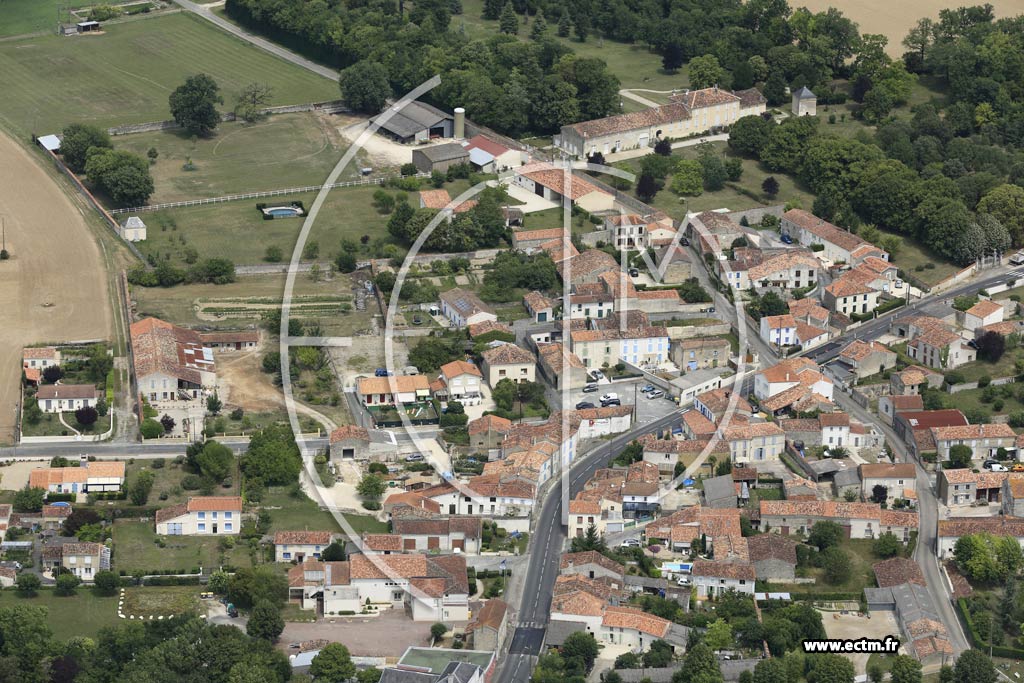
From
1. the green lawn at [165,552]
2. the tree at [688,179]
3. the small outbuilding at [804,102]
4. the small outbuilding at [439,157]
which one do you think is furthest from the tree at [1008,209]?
the green lawn at [165,552]

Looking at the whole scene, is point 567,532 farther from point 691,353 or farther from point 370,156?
point 370,156

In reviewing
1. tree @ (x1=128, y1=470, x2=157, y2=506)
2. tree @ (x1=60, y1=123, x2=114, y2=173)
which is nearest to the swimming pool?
tree @ (x1=60, y1=123, x2=114, y2=173)

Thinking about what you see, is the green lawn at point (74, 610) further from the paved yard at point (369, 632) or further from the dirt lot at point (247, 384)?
the dirt lot at point (247, 384)

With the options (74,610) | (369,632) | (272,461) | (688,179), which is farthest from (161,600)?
(688,179)

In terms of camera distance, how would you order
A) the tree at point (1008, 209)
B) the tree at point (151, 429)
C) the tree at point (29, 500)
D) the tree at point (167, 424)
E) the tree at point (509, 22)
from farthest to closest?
the tree at point (509, 22)
the tree at point (1008, 209)
the tree at point (167, 424)
the tree at point (151, 429)
the tree at point (29, 500)

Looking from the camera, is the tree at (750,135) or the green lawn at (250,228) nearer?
the green lawn at (250,228)

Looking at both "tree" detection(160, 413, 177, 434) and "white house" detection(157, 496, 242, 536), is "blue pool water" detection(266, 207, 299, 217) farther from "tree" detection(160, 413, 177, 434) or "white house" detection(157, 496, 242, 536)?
"white house" detection(157, 496, 242, 536)

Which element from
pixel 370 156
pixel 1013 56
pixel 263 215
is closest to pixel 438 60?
pixel 370 156
